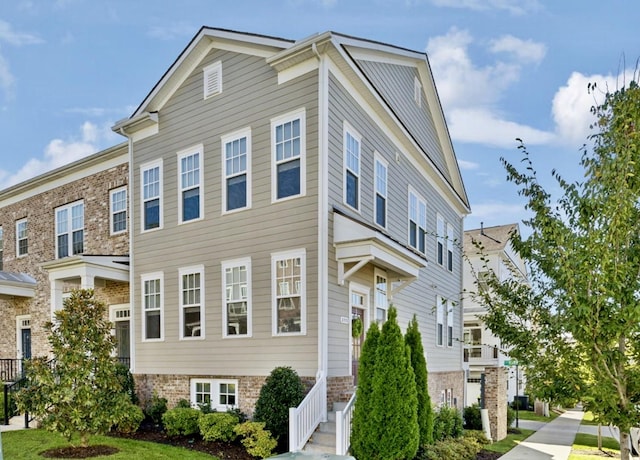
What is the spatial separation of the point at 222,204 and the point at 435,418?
7285mm

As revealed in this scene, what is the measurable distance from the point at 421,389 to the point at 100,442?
21.9 ft

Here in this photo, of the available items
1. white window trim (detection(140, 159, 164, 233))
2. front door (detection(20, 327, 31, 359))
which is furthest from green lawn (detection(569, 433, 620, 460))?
front door (detection(20, 327, 31, 359))

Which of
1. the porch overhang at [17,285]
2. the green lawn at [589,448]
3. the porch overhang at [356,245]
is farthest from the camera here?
the porch overhang at [17,285]

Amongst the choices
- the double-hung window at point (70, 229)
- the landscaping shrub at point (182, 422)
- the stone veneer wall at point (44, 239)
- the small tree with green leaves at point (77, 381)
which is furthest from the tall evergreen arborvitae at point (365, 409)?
the double-hung window at point (70, 229)

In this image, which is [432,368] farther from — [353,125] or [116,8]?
[116,8]

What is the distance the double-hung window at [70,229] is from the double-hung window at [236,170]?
24.1ft

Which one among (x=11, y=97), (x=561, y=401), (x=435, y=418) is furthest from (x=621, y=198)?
(x=435, y=418)

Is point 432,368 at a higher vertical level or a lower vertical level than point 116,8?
lower

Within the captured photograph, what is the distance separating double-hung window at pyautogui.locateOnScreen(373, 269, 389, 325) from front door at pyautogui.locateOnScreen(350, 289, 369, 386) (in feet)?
2.14

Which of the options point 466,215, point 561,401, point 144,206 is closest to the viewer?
point 561,401

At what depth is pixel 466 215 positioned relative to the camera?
2355 centimetres

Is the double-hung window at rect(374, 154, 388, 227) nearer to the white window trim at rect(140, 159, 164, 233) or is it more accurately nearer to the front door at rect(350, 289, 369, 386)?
the front door at rect(350, 289, 369, 386)

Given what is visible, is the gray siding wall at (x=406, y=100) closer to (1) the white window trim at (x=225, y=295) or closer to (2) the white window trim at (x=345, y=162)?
(2) the white window trim at (x=345, y=162)

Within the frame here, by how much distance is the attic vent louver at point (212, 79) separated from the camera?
13359 mm
